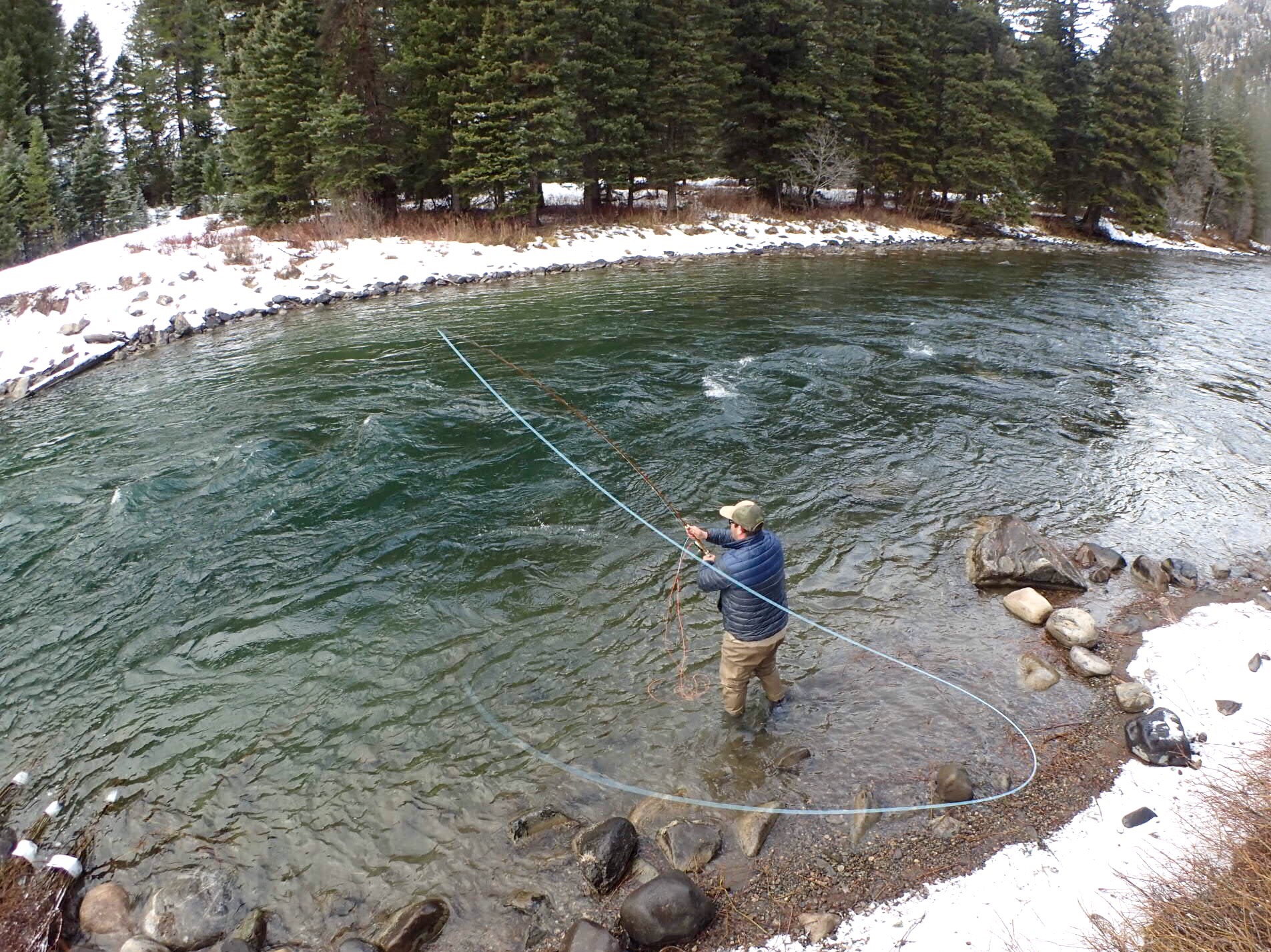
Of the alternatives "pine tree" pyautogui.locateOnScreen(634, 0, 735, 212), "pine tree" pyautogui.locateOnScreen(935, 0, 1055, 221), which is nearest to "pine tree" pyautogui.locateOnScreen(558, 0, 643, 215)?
"pine tree" pyautogui.locateOnScreen(634, 0, 735, 212)

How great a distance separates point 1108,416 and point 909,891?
1212 centimetres

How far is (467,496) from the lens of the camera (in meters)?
10.7

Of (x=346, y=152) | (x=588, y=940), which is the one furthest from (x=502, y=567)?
(x=346, y=152)

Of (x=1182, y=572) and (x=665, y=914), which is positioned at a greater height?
(x=1182, y=572)

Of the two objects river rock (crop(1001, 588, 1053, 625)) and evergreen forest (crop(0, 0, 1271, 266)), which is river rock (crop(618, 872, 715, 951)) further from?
evergreen forest (crop(0, 0, 1271, 266))

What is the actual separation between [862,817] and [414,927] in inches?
131

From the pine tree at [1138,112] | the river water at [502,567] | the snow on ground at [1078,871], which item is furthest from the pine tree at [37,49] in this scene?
the pine tree at [1138,112]

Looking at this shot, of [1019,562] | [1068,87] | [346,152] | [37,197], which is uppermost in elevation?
[1068,87]

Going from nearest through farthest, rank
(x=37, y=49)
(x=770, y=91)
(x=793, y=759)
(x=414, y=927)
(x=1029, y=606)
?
(x=414, y=927) < (x=793, y=759) < (x=1029, y=606) < (x=770, y=91) < (x=37, y=49)

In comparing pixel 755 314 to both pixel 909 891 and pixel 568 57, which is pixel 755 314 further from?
pixel 568 57

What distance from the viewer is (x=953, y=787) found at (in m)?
5.69

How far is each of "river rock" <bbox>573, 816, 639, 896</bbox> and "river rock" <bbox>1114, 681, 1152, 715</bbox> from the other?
461 centimetres

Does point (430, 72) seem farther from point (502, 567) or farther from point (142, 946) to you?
point (142, 946)

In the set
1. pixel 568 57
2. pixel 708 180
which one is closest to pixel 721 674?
pixel 568 57
